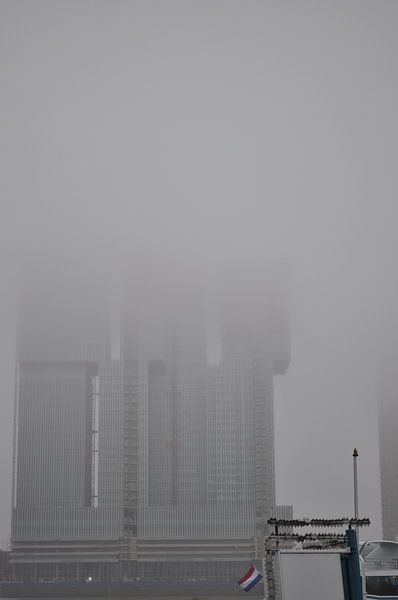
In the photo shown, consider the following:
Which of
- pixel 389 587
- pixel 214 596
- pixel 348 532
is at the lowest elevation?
pixel 214 596

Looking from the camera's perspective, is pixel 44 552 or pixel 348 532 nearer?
pixel 348 532

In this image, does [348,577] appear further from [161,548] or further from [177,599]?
[161,548]

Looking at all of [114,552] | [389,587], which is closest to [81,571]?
[114,552]

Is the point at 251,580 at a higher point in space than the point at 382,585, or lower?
higher

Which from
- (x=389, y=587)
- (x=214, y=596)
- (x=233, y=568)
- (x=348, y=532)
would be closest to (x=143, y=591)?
(x=214, y=596)

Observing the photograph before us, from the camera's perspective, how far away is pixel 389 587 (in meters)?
43.7

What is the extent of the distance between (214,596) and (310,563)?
508 ft

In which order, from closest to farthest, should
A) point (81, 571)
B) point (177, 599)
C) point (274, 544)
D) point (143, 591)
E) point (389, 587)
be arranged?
point (274, 544) → point (389, 587) → point (177, 599) → point (143, 591) → point (81, 571)

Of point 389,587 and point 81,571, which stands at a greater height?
point 389,587

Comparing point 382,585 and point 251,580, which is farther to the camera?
point 251,580

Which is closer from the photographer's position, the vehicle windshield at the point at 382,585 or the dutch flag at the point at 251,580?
the vehicle windshield at the point at 382,585

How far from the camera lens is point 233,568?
198 metres

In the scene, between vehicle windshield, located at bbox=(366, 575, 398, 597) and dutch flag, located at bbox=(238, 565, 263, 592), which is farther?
dutch flag, located at bbox=(238, 565, 263, 592)

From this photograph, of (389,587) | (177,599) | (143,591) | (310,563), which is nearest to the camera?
(310,563)
